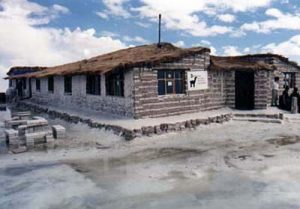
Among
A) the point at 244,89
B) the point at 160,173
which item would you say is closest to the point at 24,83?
the point at 244,89

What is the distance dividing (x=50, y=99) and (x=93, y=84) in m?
7.22

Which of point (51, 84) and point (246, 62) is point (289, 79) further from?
point (51, 84)

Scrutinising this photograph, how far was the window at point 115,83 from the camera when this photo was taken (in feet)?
54.0

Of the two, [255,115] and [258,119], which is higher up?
[255,115]

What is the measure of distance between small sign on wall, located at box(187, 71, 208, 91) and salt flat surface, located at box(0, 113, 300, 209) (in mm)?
4297

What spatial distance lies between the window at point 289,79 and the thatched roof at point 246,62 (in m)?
0.64

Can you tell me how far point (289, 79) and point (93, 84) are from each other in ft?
40.2

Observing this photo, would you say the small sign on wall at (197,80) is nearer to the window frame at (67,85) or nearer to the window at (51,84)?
the window frame at (67,85)

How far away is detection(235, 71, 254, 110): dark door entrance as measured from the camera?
19953 millimetres

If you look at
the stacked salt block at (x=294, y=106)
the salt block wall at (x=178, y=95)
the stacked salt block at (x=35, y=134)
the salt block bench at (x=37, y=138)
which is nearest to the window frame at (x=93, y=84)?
the salt block wall at (x=178, y=95)

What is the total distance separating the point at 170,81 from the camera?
16.7 metres

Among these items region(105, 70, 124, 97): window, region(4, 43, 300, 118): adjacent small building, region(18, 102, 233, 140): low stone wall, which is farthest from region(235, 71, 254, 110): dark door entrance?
region(105, 70, 124, 97): window

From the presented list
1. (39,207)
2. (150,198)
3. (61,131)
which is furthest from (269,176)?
(61,131)

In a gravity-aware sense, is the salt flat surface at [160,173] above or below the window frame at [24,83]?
below
